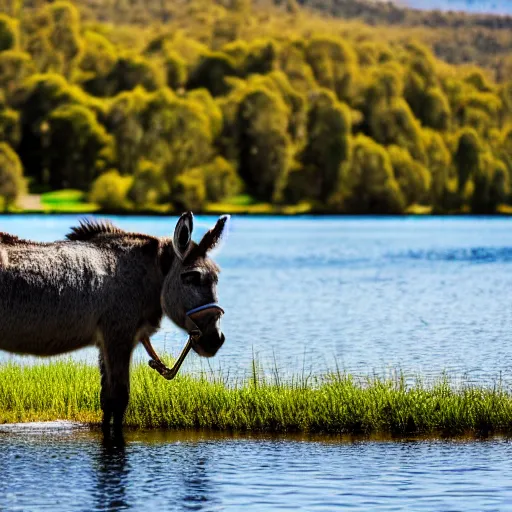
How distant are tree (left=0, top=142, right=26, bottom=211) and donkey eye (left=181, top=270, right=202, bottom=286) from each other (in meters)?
120

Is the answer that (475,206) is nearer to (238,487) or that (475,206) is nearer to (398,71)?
(398,71)

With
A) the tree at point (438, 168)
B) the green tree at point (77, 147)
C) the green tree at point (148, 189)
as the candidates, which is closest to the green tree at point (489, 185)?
the tree at point (438, 168)

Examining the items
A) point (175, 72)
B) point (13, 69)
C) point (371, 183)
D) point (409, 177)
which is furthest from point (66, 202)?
point (175, 72)

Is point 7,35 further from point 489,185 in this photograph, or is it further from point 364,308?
point 364,308

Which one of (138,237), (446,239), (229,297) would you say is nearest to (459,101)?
(446,239)

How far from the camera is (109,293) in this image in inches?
521

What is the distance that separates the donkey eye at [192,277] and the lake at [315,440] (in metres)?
0.76

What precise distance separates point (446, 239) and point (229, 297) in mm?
52636

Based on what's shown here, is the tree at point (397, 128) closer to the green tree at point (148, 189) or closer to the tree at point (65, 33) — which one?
the green tree at point (148, 189)

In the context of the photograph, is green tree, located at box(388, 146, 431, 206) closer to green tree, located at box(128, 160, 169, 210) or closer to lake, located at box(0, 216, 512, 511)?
green tree, located at box(128, 160, 169, 210)

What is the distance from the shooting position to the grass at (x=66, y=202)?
135500 millimetres

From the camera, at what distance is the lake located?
38.7 feet

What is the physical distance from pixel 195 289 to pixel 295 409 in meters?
2.98

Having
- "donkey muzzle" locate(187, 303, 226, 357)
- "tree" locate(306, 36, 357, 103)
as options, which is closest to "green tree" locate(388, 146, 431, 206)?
"tree" locate(306, 36, 357, 103)
